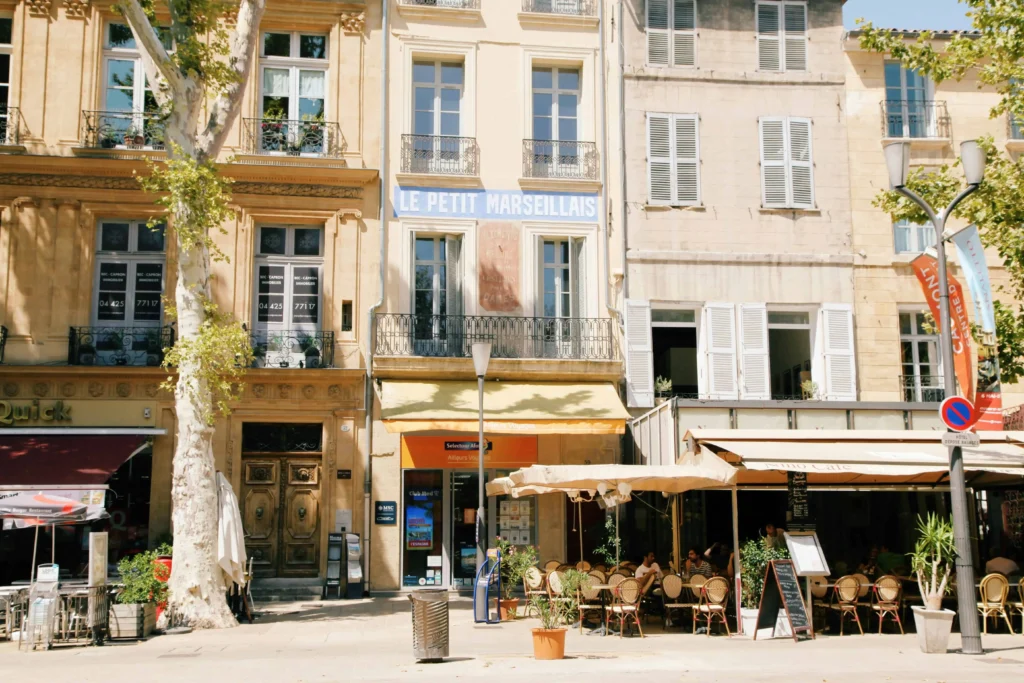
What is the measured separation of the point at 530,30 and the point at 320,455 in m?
9.34

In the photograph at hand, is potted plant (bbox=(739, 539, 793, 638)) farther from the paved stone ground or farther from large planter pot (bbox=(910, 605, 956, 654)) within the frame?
large planter pot (bbox=(910, 605, 956, 654))

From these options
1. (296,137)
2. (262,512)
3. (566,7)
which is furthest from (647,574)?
(566,7)

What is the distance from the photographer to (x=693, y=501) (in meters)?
19.2

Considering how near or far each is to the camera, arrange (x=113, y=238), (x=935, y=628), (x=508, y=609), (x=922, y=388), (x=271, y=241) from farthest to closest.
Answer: (x=922, y=388)
(x=271, y=241)
(x=113, y=238)
(x=508, y=609)
(x=935, y=628)

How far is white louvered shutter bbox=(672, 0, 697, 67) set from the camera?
2050 centimetres

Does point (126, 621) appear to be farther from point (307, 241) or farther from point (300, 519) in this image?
point (307, 241)

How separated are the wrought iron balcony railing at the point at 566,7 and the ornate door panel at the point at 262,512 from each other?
10356 mm

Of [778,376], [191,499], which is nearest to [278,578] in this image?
[191,499]

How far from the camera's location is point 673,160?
20078 mm

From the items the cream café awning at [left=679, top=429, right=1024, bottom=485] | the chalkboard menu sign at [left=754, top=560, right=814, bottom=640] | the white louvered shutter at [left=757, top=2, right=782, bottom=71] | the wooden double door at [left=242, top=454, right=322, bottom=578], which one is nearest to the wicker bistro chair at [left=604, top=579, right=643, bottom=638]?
the chalkboard menu sign at [left=754, top=560, right=814, bottom=640]

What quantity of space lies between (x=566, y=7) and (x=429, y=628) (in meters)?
14.0

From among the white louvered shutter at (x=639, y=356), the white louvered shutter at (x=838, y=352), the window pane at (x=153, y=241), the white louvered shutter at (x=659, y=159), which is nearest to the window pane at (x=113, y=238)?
the window pane at (x=153, y=241)

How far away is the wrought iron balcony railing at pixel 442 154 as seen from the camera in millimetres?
19656

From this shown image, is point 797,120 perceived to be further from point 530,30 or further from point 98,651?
point 98,651
